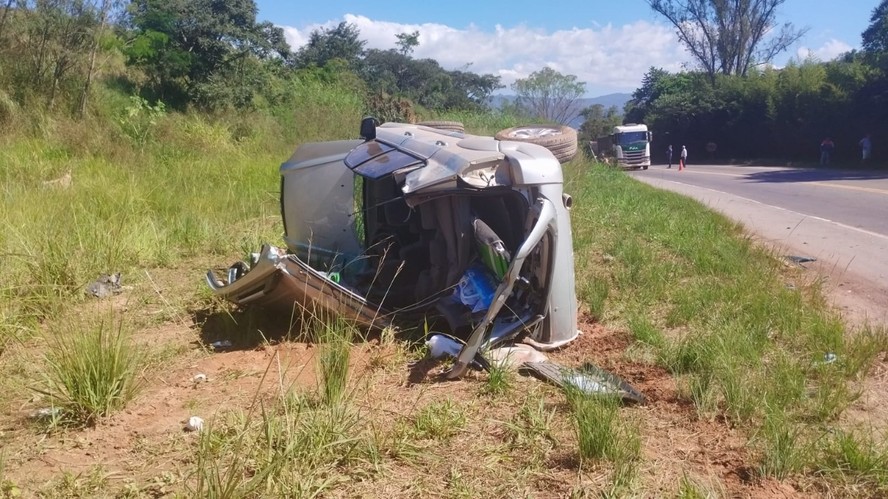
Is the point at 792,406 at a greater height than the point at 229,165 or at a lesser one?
lesser

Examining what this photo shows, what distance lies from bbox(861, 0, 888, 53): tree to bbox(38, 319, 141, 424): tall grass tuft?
4238cm

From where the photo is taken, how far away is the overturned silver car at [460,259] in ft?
14.9

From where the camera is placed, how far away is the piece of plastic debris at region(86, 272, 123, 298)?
18.9ft

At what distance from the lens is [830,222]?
545 inches

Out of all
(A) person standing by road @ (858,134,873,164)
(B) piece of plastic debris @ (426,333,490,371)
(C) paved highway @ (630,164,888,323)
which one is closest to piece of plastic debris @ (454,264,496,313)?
(B) piece of plastic debris @ (426,333,490,371)

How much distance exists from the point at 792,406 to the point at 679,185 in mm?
23270

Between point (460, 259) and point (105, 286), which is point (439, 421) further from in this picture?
point (105, 286)

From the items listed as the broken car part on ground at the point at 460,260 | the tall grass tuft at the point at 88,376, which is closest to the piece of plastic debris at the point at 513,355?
the broken car part on ground at the point at 460,260

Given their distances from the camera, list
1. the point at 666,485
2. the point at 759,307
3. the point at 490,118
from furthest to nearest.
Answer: the point at 490,118
the point at 759,307
the point at 666,485

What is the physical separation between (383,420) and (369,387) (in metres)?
0.33

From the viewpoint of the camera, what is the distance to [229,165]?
41.1 ft

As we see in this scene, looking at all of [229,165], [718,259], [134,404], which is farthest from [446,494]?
[229,165]

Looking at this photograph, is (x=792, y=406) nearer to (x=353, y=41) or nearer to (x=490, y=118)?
(x=490, y=118)

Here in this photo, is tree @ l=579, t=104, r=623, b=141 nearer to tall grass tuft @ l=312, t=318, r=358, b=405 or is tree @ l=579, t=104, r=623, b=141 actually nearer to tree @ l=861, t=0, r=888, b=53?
tree @ l=861, t=0, r=888, b=53
